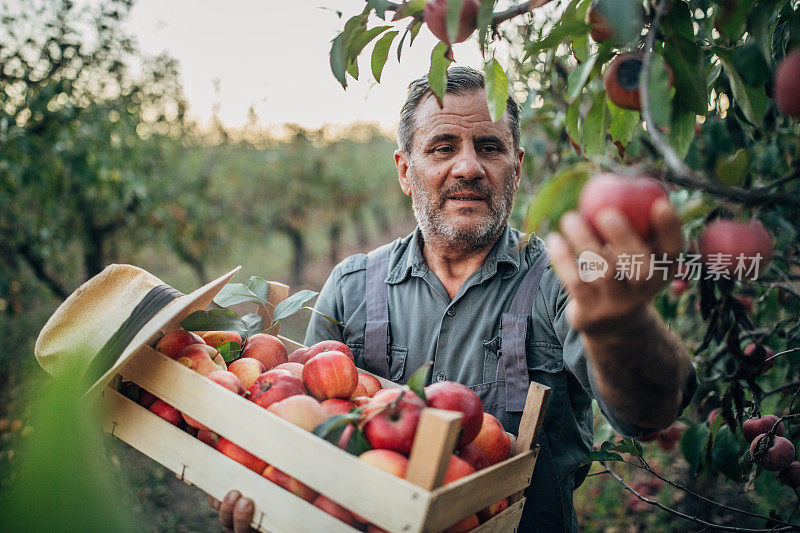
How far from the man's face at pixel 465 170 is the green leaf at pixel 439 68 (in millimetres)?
753

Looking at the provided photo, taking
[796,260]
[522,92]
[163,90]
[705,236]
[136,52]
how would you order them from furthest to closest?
[163,90] < [136,52] < [522,92] < [796,260] < [705,236]

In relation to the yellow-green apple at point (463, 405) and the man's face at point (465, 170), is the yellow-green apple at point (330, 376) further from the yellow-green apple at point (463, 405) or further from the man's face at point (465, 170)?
the man's face at point (465, 170)

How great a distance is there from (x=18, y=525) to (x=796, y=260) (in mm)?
2614

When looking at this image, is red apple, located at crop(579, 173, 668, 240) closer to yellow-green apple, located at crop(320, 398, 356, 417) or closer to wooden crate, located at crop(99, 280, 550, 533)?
wooden crate, located at crop(99, 280, 550, 533)

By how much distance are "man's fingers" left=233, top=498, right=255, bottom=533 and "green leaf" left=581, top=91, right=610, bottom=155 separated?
94 cm

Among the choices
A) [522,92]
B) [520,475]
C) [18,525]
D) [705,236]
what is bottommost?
[520,475]

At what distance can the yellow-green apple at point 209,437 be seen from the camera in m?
1.18

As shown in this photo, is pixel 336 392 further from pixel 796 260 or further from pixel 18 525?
pixel 796 260

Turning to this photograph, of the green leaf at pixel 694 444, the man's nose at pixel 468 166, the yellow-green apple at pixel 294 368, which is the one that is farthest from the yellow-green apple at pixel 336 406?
the green leaf at pixel 694 444

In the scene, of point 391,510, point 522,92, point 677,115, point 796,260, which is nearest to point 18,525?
point 391,510

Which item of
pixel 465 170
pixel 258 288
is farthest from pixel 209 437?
pixel 465 170

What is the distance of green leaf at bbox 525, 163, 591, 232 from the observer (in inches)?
26.5

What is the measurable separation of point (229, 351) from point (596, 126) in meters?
1.01

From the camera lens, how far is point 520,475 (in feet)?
3.72
